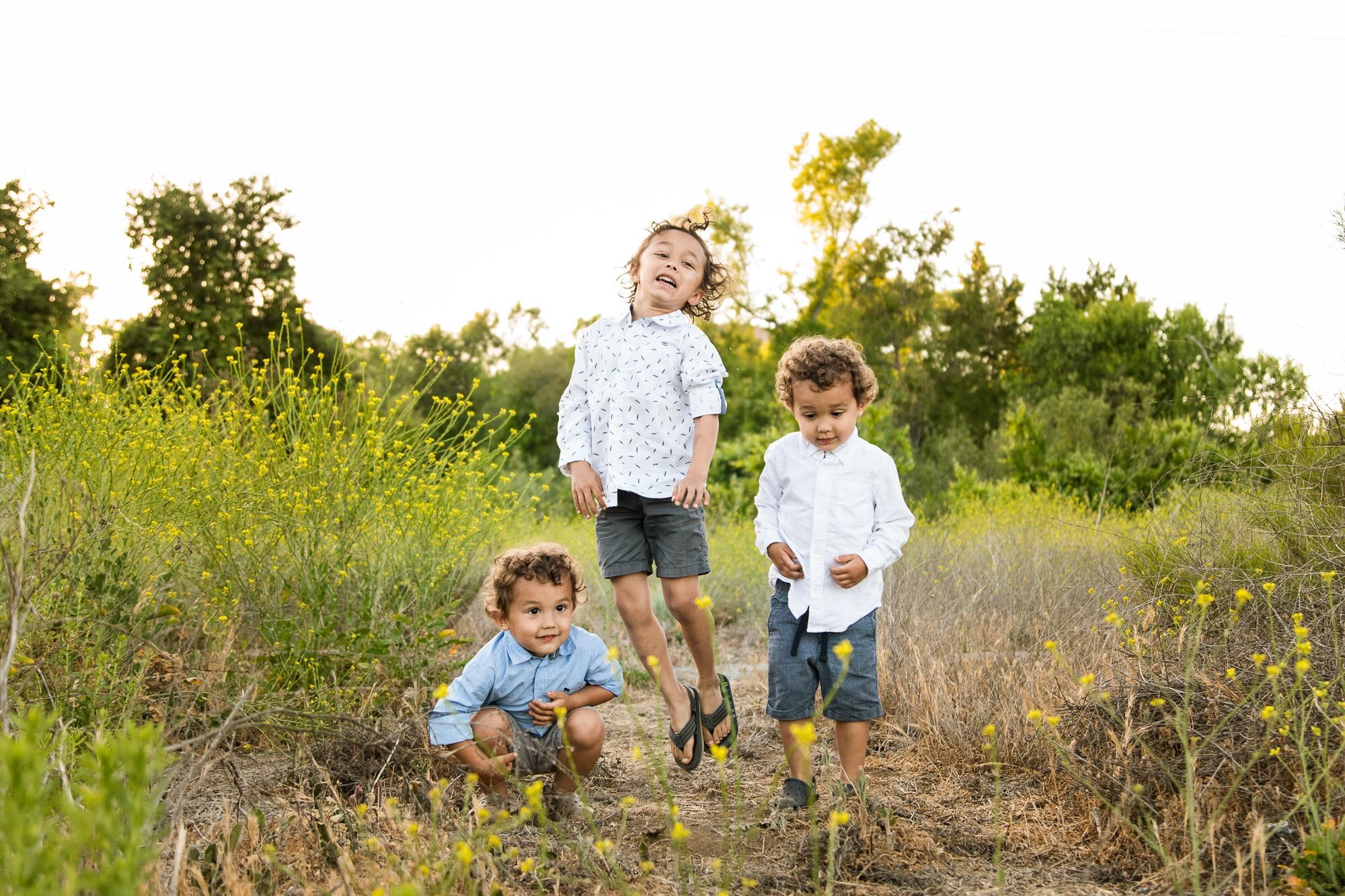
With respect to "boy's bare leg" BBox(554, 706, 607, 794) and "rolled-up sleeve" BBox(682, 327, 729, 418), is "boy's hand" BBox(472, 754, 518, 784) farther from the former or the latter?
"rolled-up sleeve" BBox(682, 327, 729, 418)

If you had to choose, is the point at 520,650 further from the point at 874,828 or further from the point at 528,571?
the point at 874,828

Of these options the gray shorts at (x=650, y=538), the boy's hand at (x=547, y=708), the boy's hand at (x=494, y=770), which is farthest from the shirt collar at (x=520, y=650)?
the gray shorts at (x=650, y=538)

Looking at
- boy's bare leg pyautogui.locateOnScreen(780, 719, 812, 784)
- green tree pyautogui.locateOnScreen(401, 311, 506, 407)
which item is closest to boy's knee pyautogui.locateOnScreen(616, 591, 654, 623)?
boy's bare leg pyautogui.locateOnScreen(780, 719, 812, 784)

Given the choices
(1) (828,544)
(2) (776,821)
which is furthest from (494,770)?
(1) (828,544)

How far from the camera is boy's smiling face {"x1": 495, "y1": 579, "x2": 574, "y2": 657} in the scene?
311 cm

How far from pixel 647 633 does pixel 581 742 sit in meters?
0.69

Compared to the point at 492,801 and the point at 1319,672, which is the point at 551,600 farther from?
the point at 1319,672

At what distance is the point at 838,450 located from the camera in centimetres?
314

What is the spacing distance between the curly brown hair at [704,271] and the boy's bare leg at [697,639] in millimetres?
1010

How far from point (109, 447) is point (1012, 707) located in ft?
10.6

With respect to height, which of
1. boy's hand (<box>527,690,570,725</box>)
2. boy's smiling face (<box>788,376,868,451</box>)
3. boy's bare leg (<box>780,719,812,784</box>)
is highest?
boy's smiling face (<box>788,376,868,451</box>)

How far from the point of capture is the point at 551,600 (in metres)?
3.12

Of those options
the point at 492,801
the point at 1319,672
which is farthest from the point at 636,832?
the point at 1319,672

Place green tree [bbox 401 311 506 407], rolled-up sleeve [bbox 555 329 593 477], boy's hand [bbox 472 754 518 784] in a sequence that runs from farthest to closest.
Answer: green tree [bbox 401 311 506 407] < rolled-up sleeve [bbox 555 329 593 477] < boy's hand [bbox 472 754 518 784]
